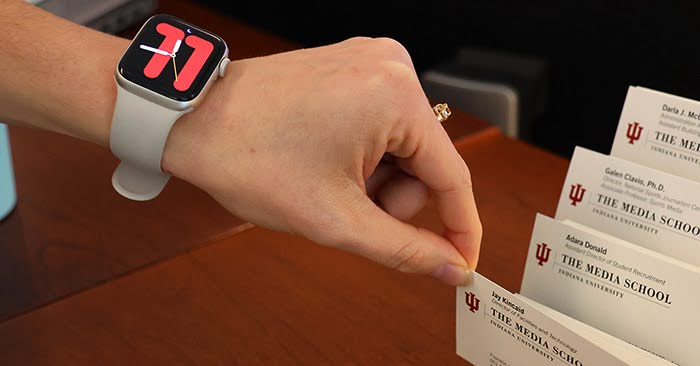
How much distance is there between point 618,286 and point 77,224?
0.61m

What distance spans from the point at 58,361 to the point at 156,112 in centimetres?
27

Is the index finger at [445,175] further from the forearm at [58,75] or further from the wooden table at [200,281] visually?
the forearm at [58,75]

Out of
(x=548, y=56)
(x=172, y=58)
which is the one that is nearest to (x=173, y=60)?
(x=172, y=58)

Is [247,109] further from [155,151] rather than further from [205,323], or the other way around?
[205,323]

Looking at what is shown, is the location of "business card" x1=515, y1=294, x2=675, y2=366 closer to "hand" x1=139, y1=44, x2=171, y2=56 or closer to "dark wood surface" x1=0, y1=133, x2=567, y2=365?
"dark wood surface" x1=0, y1=133, x2=567, y2=365

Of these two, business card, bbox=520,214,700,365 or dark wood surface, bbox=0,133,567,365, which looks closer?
business card, bbox=520,214,700,365

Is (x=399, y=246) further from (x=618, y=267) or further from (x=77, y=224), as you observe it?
(x=77, y=224)

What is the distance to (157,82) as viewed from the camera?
74 cm

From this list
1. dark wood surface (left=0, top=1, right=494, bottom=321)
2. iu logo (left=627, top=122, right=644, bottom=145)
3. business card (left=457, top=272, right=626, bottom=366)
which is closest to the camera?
business card (left=457, top=272, right=626, bottom=366)

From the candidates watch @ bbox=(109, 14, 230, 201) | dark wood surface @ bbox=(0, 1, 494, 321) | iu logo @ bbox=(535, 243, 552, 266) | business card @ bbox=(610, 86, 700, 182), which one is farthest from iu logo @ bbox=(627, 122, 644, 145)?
dark wood surface @ bbox=(0, 1, 494, 321)

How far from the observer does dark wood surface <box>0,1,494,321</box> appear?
977 millimetres

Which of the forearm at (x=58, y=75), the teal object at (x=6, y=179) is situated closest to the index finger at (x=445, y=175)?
the forearm at (x=58, y=75)

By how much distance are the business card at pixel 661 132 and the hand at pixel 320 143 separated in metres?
0.15

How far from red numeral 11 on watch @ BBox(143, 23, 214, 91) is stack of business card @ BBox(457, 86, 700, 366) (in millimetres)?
274
